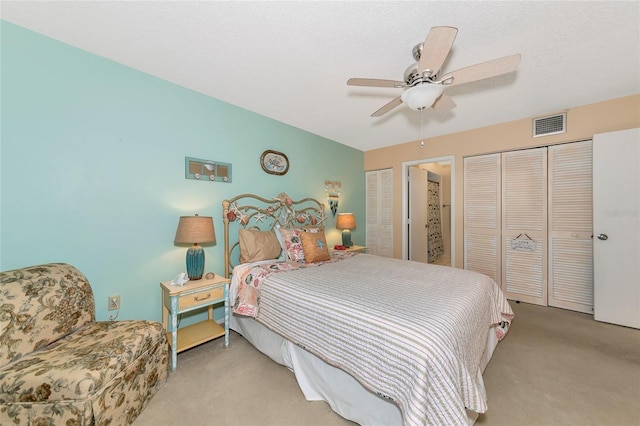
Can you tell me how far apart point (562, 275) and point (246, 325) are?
12.8 ft

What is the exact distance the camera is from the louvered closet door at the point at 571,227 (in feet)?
9.19

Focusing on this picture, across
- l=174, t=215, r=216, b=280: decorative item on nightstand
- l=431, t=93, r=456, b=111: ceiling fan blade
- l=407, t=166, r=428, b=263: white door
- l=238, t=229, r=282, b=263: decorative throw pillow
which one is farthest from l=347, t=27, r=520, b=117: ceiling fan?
l=407, t=166, r=428, b=263: white door

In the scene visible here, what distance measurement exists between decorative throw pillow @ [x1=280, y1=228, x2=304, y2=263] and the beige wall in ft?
7.54

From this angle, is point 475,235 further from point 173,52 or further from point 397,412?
point 173,52

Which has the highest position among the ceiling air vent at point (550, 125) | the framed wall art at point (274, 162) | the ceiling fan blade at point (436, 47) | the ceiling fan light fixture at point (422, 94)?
the ceiling air vent at point (550, 125)

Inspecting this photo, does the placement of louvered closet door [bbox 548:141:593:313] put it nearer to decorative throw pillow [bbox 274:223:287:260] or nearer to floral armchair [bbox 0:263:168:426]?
decorative throw pillow [bbox 274:223:287:260]

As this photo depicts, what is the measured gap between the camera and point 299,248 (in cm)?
275

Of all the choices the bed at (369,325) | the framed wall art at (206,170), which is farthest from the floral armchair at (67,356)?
the framed wall art at (206,170)

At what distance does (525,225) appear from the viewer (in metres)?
3.21

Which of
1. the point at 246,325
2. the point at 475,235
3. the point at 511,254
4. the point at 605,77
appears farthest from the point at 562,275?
the point at 246,325

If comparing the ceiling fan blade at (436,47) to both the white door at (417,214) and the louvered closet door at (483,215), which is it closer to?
the louvered closet door at (483,215)

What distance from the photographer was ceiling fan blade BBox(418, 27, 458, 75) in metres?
1.20

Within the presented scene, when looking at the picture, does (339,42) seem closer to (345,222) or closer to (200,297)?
(200,297)

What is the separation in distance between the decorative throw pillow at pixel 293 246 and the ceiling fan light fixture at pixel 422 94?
1.83 meters
